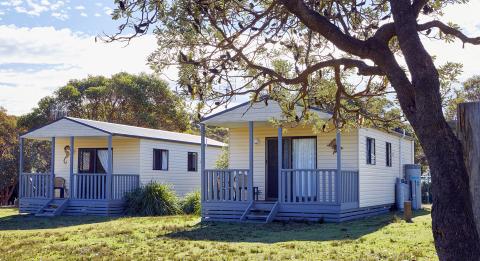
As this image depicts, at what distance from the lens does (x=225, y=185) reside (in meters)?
17.1

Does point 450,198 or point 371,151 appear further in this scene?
point 371,151

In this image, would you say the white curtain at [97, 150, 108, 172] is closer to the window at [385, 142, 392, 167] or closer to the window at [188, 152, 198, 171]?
the window at [188, 152, 198, 171]

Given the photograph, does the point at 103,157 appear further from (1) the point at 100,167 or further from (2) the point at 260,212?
(2) the point at 260,212

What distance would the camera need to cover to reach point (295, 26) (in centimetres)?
733

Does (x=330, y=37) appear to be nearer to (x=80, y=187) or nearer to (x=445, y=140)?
(x=445, y=140)

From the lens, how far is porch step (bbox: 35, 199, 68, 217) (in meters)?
20.7

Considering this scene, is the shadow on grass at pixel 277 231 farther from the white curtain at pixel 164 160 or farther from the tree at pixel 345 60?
the white curtain at pixel 164 160

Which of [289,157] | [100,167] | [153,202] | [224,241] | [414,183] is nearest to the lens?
[224,241]

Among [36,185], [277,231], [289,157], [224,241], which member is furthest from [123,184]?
[224,241]

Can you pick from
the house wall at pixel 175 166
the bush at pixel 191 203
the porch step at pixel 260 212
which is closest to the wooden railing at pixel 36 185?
the house wall at pixel 175 166

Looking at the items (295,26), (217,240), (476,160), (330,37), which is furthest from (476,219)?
(217,240)

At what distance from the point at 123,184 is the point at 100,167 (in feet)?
8.33

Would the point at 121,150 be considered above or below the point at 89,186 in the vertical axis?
above

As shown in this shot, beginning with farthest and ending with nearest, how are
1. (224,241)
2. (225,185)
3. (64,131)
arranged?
1. (64,131)
2. (225,185)
3. (224,241)
